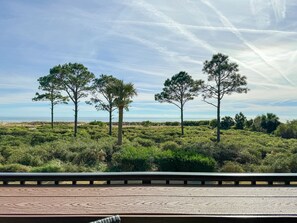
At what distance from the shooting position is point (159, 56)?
11359 millimetres

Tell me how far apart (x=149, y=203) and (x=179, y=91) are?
71.9 feet

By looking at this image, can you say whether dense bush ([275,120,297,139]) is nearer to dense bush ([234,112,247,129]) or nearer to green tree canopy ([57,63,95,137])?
dense bush ([234,112,247,129])

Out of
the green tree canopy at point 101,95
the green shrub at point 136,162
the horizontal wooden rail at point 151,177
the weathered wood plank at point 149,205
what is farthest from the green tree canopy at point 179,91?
the weathered wood plank at point 149,205

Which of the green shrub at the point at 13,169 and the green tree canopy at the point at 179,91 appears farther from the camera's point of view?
the green tree canopy at the point at 179,91

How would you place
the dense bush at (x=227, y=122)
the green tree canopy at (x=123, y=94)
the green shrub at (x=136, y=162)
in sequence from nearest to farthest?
the green shrub at (x=136, y=162), the green tree canopy at (x=123, y=94), the dense bush at (x=227, y=122)

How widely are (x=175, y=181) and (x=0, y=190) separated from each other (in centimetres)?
166

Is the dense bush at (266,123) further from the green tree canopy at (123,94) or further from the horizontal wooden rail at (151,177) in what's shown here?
the horizontal wooden rail at (151,177)

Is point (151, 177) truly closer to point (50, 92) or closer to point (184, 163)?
point (184, 163)

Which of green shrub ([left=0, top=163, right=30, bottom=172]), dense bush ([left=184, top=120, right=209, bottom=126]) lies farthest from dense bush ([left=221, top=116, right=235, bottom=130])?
green shrub ([left=0, top=163, right=30, bottom=172])

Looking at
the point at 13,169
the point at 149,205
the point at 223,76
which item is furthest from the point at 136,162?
the point at 223,76

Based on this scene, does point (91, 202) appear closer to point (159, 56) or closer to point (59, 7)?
point (59, 7)

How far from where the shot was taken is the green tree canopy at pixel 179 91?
75.9ft

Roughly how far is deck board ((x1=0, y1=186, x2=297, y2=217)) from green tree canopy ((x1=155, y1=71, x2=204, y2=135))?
20.0 metres

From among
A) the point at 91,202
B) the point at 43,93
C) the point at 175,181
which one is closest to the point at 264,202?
the point at 175,181
